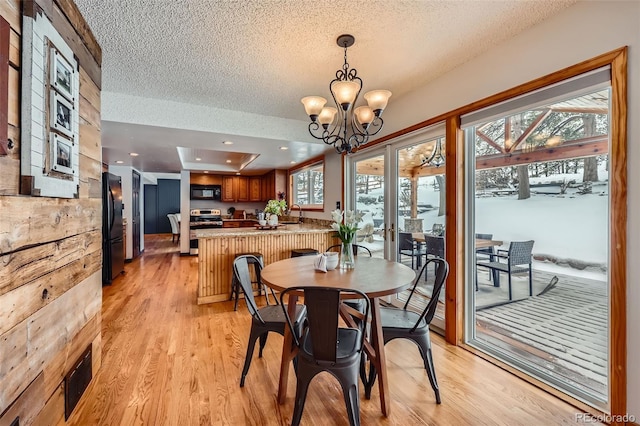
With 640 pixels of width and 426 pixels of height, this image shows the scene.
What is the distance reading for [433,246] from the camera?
9.53 feet

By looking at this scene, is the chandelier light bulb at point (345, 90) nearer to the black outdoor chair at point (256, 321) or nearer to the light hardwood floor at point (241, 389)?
the black outdoor chair at point (256, 321)

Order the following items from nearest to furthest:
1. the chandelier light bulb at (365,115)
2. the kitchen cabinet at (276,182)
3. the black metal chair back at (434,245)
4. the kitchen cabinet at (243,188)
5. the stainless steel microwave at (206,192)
Answer: the chandelier light bulb at (365,115) < the black metal chair back at (434,245) < the kitchen cabinet at (276,182) < the stainless steel microwave at (206,192) < the kitchen cabinet at (243,188)

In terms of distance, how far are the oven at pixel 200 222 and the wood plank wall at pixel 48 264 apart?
4.90 meters

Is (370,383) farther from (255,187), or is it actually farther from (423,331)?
(255,187)

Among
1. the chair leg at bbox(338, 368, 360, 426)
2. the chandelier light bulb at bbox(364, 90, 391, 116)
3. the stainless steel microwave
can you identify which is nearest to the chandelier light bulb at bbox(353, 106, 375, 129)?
the chandelier light bulb at bbox(364, 90, 391, 116)

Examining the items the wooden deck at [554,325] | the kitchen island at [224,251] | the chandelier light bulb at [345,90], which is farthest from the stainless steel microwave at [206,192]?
the wooden deck at [554,325]

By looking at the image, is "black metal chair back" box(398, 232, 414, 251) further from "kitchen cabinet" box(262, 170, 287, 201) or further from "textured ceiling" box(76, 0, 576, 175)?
"kitchen cabinet" box(262, 170, 287, 201)

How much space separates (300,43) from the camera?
205 cm

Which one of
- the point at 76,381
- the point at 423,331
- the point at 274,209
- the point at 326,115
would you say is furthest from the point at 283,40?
the point at 274,209

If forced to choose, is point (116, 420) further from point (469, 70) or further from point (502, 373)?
point (469, 70)

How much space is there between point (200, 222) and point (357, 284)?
6137 mm

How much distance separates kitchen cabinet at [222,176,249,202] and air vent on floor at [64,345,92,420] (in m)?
5.97

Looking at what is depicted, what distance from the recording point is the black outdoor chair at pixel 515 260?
7.30 ft

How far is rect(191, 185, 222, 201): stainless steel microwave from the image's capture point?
753cm
